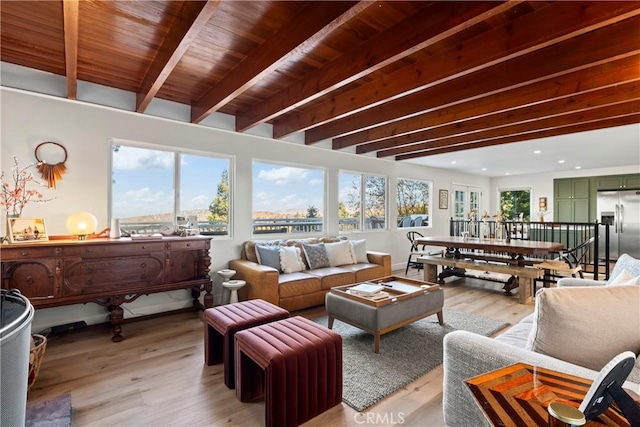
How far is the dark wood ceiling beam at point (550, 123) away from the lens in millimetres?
3406

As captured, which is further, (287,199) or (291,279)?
(287,199)

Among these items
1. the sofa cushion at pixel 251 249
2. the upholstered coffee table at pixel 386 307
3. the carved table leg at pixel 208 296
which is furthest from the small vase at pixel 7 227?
the upholstered coffee table at pixel 386 307

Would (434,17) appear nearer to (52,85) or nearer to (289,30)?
(289,30)

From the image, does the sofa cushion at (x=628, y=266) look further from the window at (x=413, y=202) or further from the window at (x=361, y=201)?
the window at (x=413, y=202)

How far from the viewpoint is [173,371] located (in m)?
2.36

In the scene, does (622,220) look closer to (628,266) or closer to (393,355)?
(628,266)

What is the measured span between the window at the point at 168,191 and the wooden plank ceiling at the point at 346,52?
24.4 inches

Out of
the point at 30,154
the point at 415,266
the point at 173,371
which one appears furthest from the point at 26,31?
the point at 415,266

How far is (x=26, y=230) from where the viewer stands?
273 centimetres

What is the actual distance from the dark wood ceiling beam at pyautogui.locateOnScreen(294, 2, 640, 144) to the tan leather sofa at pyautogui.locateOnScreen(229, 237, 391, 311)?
193 cm

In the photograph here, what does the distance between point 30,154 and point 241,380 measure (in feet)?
9.77

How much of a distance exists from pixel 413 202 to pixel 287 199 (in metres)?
3.55

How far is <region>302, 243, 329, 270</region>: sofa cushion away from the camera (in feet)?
14.0
